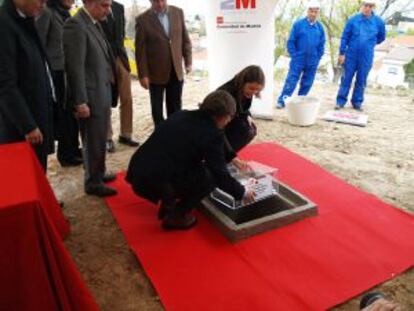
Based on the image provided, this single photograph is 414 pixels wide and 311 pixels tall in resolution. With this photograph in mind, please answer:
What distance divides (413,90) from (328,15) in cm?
315

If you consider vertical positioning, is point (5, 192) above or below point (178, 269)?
above

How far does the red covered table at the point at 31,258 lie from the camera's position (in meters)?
1.27

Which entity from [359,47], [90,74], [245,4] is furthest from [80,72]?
[359,47]

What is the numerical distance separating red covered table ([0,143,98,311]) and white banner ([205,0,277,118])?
9.62ft

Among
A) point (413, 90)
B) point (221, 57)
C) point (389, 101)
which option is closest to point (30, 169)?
point (221, 57)

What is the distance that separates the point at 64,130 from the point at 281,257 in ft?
6.73

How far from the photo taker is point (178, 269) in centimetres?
196

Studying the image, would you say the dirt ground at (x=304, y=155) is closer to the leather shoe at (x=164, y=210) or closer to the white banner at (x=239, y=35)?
the leather shoe at (x=164, y=210)

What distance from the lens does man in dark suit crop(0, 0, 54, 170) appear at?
5.95ft

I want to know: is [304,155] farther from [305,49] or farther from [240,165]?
[305,49]

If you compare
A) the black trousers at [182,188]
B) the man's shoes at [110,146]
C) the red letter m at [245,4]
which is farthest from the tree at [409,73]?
the black trousers at [182,188]

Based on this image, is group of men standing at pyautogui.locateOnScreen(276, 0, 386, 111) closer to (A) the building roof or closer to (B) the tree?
(B) the tree

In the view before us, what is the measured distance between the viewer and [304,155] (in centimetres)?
345

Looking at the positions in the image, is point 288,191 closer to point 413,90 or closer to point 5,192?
point 5,192
